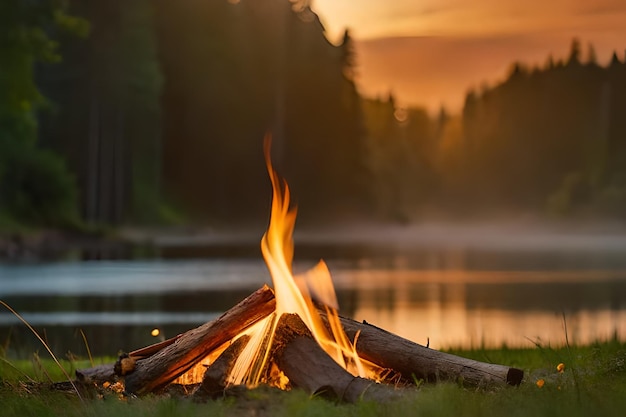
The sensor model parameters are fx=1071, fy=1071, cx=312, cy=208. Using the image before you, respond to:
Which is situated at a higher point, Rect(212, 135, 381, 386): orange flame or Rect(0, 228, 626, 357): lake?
Rect(212, 135, 381, 386): orange flame

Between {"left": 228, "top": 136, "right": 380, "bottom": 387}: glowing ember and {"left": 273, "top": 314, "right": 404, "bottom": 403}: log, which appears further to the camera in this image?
{"left": 228, "top": 136, "right": 380, "bottom": 387}: glowing ember

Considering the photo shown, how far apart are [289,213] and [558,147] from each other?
261 feet

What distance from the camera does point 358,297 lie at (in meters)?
20.4

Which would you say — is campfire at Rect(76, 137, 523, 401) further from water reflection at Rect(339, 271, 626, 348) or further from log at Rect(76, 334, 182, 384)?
water reflection at Rect(339, 271, 626, 348)

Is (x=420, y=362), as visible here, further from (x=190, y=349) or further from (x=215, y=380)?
(x=190, y=349)

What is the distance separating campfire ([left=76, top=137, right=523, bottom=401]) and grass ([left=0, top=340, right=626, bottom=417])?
215mm

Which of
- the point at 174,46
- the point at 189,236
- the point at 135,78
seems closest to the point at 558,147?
the point at 174,46

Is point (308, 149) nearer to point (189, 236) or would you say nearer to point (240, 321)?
point (189, 236)

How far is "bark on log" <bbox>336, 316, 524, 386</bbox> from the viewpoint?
269 inches

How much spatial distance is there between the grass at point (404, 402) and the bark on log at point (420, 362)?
12 centimetres

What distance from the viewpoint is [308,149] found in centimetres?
7169

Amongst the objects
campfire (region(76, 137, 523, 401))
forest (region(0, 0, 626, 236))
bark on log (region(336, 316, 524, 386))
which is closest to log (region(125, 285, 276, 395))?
campfire (region(76, 137, 523, 401))

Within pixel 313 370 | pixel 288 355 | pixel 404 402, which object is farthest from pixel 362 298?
pixel 404 402

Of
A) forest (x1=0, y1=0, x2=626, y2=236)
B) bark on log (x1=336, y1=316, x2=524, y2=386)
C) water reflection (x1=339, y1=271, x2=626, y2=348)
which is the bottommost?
water reflection (x1=339, y1=271, x2=626, y2=348)
